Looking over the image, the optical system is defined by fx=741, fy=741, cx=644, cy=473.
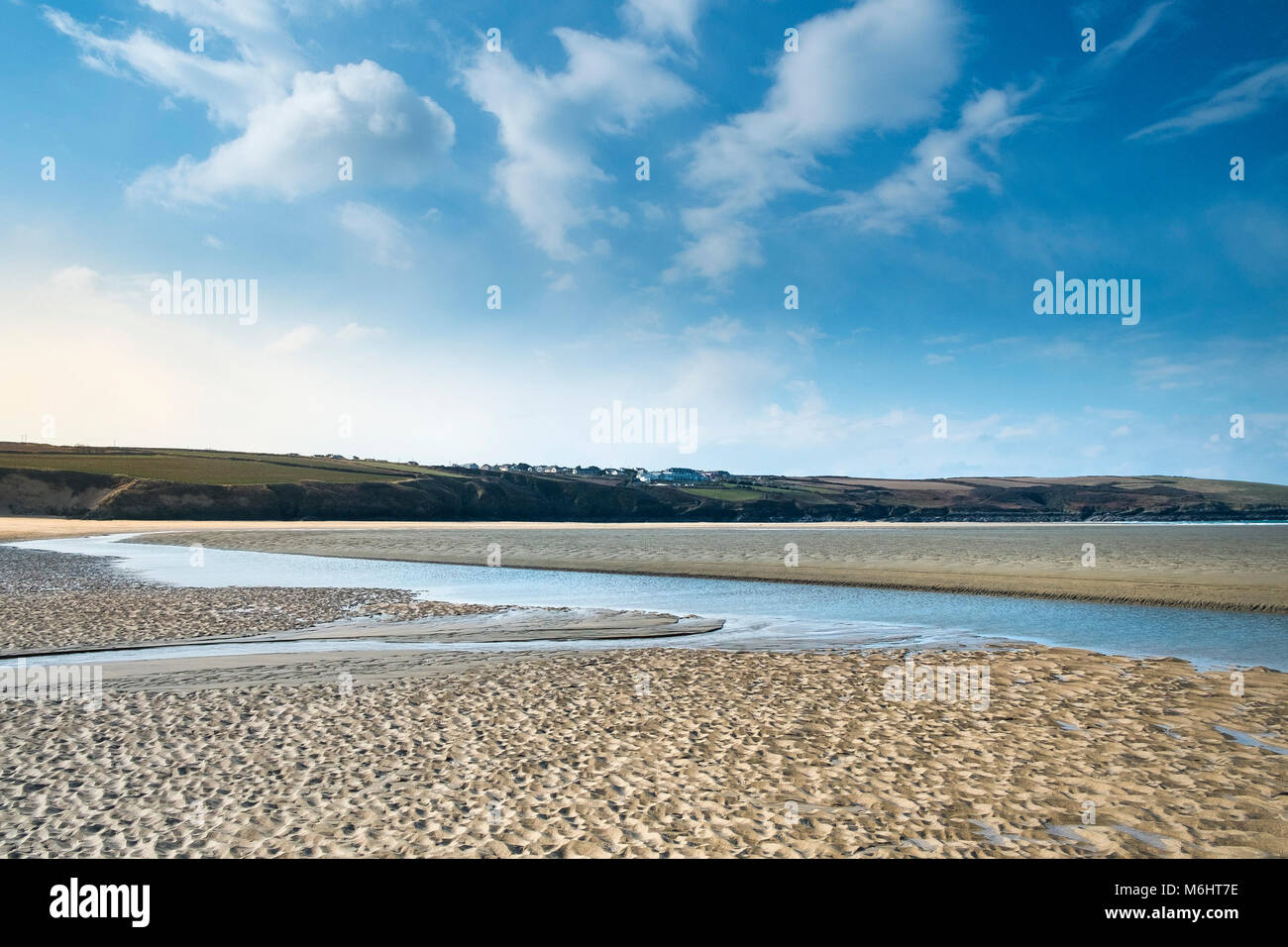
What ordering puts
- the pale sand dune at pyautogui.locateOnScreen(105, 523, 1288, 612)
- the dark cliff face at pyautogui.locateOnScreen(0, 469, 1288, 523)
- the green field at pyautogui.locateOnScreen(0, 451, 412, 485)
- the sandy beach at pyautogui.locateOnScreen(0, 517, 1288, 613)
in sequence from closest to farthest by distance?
1. the pale sand dune at pyautogui.locateOnScreen(105, 523, 1288, 612)
2. the sandy beach at pyautogui.locateOnScreen(0, 517, 1288, 613)
3. the dark cliff face at pyautogui.locateOnScreen(0, 469, 1288, 523)
4. the green field at pyautogui.locateOnScreen(0, 451, 412, 485)

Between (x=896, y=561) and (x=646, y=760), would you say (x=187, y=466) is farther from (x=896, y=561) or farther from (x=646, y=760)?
(x=646, y=760)

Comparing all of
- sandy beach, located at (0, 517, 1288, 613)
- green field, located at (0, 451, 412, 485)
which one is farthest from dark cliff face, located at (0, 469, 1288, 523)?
sandy beach, located at (0, 517, 1288, 613)

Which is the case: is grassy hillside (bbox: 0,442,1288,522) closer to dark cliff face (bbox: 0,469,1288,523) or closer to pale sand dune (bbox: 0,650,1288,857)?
dark cliff face (bbox: 0,469,1288,523)

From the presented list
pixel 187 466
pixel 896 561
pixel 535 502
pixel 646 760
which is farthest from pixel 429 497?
pixel 646 760

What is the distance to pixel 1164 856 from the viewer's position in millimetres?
7516

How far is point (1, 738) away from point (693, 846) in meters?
10.1

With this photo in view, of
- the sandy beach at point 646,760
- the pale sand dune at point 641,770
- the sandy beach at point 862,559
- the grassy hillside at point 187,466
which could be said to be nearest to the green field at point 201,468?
the grassy hillside at point 187,466

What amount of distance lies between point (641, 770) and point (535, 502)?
441ft

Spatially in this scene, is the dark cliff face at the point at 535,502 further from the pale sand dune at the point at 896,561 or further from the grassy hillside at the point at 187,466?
the pale sand dune at the point at 896,561

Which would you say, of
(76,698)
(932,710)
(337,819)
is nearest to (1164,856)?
(932,710)

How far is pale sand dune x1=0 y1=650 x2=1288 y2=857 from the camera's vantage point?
7637mm

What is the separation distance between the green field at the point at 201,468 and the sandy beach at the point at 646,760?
114m

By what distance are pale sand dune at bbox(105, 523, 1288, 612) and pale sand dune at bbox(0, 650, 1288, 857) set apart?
65.7ft

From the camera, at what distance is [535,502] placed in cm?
14275
